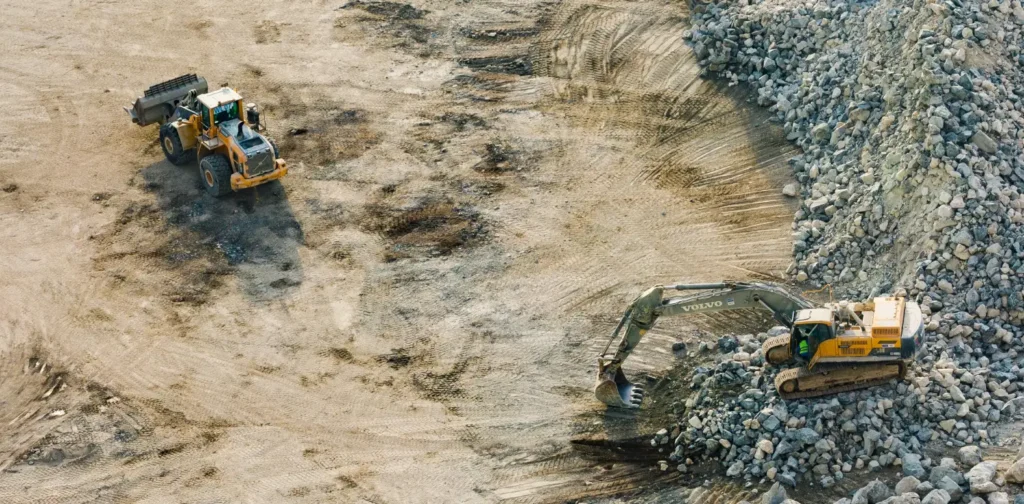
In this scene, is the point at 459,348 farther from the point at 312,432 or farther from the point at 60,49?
the point at 60,49

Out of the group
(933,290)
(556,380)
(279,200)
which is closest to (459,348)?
(556,380)

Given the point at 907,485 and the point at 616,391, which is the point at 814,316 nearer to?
the point at 907,485

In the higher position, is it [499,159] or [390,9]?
[390,9]

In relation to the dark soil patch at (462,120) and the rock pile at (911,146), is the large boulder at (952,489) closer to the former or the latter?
the rock pile at (911,146)

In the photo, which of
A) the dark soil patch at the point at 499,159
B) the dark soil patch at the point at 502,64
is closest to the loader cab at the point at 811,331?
the dark soil patch at the point at 499,159

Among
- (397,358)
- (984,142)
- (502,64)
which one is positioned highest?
(984,142)

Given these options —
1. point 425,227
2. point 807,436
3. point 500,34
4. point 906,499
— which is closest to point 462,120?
point 500,34
